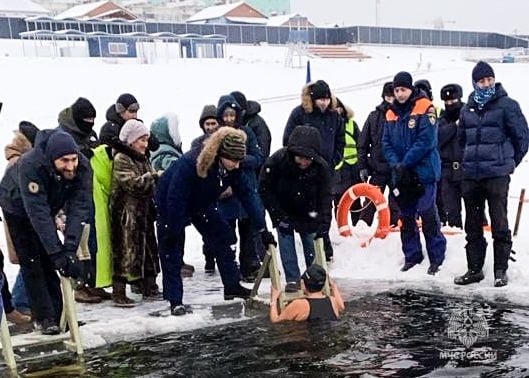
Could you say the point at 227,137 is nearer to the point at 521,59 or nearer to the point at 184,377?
the point at 184,377

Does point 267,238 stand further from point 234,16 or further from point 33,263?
point 234,16

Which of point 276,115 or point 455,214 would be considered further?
point 276,115

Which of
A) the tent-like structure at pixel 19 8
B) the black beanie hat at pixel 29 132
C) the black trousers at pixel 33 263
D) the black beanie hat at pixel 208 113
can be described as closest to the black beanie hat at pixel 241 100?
the black beanie hat at pixel 208 113

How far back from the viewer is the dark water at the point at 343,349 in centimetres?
500

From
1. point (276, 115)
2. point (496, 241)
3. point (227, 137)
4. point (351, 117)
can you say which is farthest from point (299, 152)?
point (276, 115)

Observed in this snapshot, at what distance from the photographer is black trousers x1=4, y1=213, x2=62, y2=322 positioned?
585cm

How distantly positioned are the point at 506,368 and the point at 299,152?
2630 millimetres

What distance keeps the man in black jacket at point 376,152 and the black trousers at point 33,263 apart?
15.6 ft

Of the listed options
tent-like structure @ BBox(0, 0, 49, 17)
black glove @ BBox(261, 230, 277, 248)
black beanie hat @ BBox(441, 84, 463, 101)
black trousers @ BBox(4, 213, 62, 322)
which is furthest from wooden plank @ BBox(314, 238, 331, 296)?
tent-like structure @ BBox(0, 0, 49, 17)

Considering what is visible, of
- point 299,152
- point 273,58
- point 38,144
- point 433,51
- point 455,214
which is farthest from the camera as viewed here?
point 433,51

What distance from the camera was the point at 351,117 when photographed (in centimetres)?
978

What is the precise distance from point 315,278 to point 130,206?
6.37 ft

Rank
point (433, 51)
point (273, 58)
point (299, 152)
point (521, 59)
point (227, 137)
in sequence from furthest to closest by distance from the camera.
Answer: point (433, 51) < point (521, 59) < point (273, 58) < point (299, 152) < point (227, 137)

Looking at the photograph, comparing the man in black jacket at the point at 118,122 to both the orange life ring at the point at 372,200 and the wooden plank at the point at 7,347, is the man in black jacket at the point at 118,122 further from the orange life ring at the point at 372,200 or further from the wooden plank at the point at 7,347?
the orange life ring at the point at 372,200
